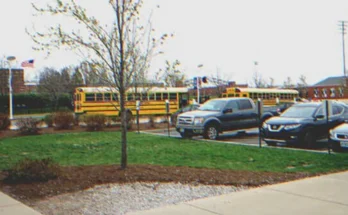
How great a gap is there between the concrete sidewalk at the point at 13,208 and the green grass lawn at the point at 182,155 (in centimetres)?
336

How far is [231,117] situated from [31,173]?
10746mm

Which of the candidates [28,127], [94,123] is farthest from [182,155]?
[28,127]

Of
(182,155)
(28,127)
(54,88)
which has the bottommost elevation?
(182,155)

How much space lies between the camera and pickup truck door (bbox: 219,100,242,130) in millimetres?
16766

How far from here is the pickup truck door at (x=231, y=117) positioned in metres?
16.8

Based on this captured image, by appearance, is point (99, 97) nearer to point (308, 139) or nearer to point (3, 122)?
point (3, 122)

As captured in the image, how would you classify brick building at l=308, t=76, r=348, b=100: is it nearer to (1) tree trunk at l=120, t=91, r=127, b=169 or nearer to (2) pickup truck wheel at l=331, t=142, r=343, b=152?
(2) pickup truck wheel at l=331, t=142, r=343, b=152

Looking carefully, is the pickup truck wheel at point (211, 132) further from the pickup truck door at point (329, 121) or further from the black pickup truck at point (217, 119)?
the pickup truck door at point (329, 121)

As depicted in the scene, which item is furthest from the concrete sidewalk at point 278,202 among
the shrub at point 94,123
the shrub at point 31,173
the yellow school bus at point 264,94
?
the yellow school bus at point 264,94

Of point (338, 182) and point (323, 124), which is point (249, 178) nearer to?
point (338, 182)

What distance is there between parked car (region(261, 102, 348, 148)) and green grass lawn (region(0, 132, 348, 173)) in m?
1.22

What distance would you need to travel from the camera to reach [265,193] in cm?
681

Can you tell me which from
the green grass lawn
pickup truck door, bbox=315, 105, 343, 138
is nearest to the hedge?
the green grass lawn

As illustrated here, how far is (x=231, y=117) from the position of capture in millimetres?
17000
